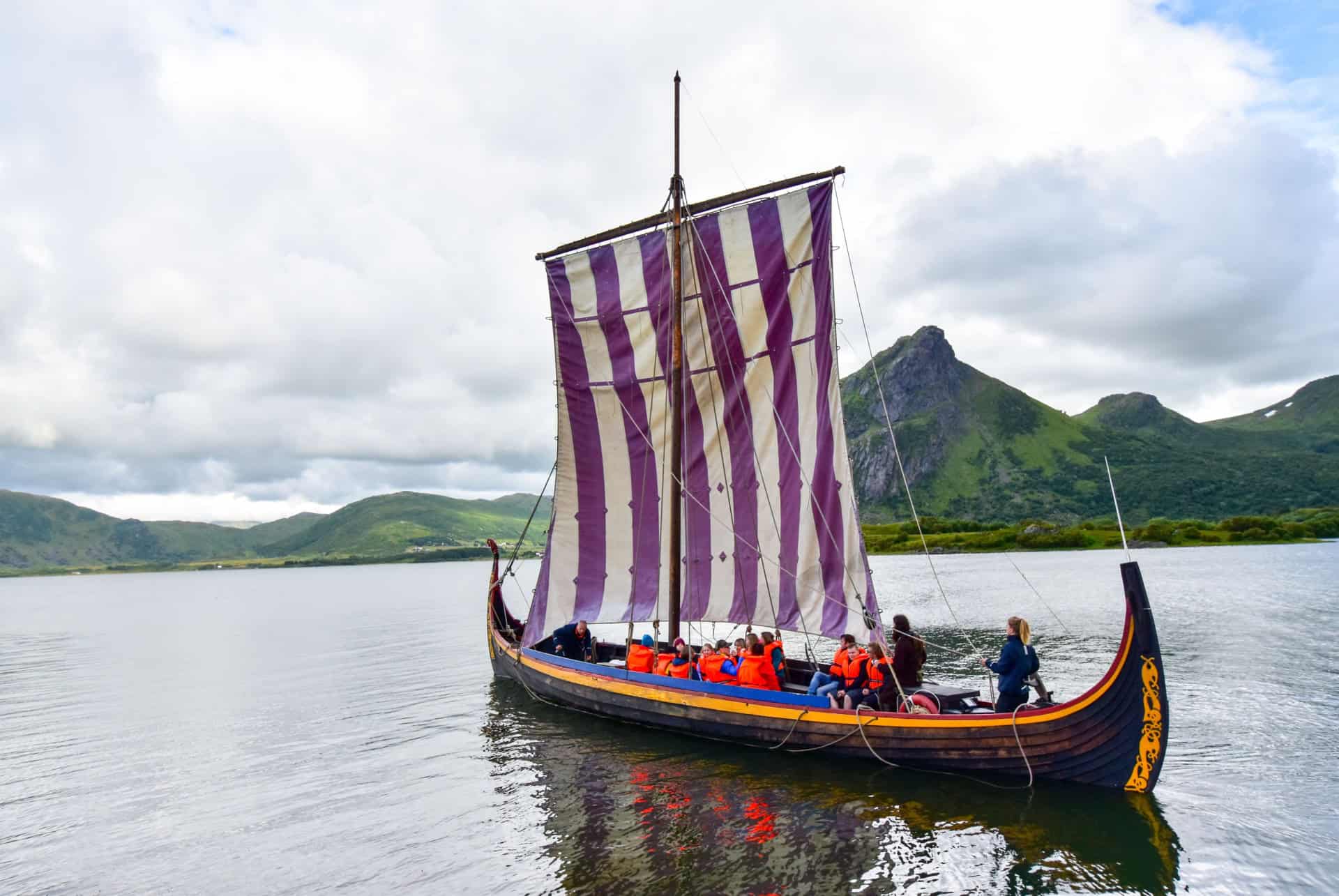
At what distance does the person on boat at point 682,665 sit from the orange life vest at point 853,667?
4420 mm

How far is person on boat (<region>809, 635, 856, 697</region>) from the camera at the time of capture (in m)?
19.7

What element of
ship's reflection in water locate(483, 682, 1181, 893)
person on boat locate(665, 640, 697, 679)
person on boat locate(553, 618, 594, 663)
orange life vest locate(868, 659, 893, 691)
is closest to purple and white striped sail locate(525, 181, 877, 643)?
person on boat locate(553, 618, 594, 663)

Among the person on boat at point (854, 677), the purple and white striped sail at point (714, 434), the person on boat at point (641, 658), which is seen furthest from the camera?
the person on boat at point (641, 658)

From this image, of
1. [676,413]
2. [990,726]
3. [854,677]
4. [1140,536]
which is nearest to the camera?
[990,726]

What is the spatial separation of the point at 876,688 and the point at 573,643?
12271 mm

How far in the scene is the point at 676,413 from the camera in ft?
82.3

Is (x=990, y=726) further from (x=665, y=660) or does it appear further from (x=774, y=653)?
(x=665, y=660)

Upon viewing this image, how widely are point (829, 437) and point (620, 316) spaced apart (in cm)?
828

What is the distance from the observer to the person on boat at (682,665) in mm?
22359

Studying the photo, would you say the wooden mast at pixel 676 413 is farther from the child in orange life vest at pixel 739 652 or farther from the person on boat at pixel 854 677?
the person on boat at pixel 854 677

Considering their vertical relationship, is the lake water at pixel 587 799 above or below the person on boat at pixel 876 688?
below

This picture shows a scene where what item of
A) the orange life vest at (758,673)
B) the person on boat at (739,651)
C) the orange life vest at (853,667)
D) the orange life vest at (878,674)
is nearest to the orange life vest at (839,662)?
the orange life vest at (853,667)

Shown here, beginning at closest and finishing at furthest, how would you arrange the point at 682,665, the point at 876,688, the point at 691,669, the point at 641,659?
the point at 876,688
the point at 691,669
the point at 682,665
the point at 641,659

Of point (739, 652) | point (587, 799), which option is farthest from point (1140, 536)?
point (587, 799)
